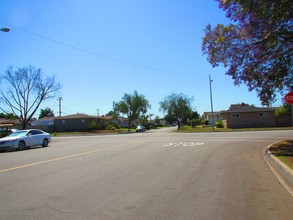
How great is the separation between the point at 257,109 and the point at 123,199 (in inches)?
2011

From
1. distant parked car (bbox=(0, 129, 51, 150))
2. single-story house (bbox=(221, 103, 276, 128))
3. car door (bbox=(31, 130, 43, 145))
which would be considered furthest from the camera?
single-story house (bbox=(221, 103, 276, 128))

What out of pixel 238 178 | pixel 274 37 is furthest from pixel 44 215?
pixel 274 37

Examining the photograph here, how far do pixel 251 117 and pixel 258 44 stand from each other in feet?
138

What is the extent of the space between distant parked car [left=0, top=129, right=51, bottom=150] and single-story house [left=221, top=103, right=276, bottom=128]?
3812 centimetres

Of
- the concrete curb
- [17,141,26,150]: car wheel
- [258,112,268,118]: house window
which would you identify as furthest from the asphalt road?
[258,112,268,118]: house window

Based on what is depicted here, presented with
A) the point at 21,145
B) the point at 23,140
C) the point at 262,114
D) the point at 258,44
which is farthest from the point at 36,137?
the point at 262,114

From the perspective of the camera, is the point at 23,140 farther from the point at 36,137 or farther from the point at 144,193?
the point at 144,193

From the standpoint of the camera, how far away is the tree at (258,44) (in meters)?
10.9

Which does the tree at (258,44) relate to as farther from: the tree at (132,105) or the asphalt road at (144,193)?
the tree at (132,105)

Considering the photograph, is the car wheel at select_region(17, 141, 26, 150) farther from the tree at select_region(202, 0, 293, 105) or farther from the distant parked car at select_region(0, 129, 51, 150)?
the tree at select_region(202, 0, 293, 105)

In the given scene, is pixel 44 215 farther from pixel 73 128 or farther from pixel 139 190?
pixel 73 128

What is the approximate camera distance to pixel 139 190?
7117mm

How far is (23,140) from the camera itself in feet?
69.5

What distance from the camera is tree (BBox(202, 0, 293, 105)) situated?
10.9 meters
